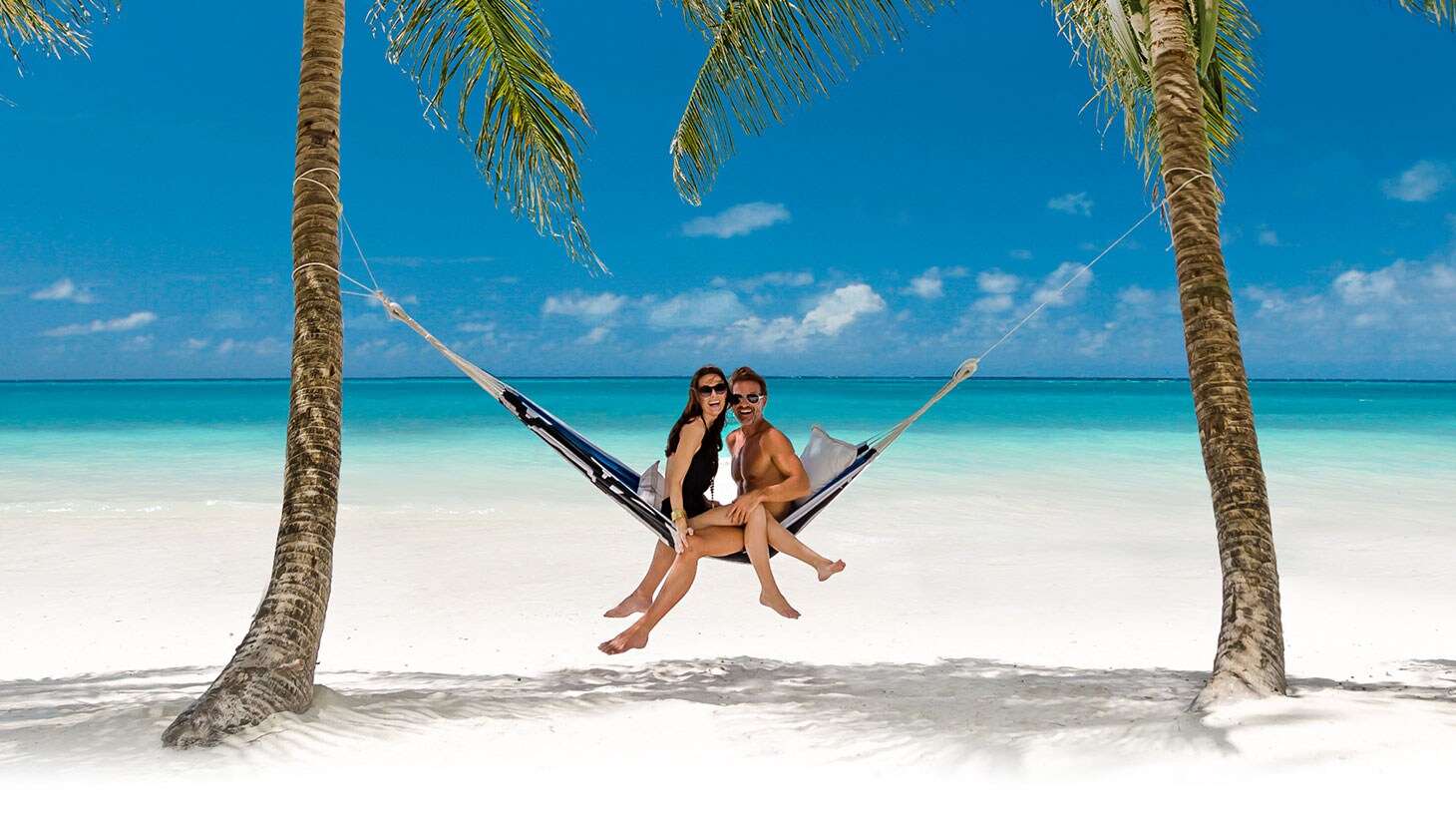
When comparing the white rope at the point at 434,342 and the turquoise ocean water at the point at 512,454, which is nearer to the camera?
the white rope at the point at 434,342

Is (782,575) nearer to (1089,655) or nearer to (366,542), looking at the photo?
(1089,655)

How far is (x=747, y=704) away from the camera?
2.49 metres

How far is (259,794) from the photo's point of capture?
180cm

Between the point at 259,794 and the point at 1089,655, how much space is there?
2.33m

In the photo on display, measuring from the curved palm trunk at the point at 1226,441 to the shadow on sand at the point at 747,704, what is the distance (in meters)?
0.19

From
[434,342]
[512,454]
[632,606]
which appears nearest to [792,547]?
[632,606]

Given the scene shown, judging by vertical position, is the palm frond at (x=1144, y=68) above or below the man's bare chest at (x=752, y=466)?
above

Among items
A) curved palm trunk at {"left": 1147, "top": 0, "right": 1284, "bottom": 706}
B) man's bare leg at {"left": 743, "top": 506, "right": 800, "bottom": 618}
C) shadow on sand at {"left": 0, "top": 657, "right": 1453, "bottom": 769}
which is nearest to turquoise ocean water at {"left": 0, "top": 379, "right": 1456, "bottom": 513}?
shadow on sand at {"left": 0, "top": 657, "right": 1453, "bottom": 769}

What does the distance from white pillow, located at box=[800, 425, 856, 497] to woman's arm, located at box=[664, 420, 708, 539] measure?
32 centimetres

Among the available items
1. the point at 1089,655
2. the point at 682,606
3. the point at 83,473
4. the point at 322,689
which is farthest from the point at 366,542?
the point at 83,473

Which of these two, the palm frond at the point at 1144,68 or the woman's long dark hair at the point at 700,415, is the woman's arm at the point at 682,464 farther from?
the palm frond at the point at 1144,68

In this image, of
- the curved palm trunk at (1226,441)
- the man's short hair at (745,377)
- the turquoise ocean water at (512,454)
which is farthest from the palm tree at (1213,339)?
the turquoise ocean water at (512,454)

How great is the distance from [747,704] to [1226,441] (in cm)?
121

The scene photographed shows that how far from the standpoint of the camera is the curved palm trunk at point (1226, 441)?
216cm
